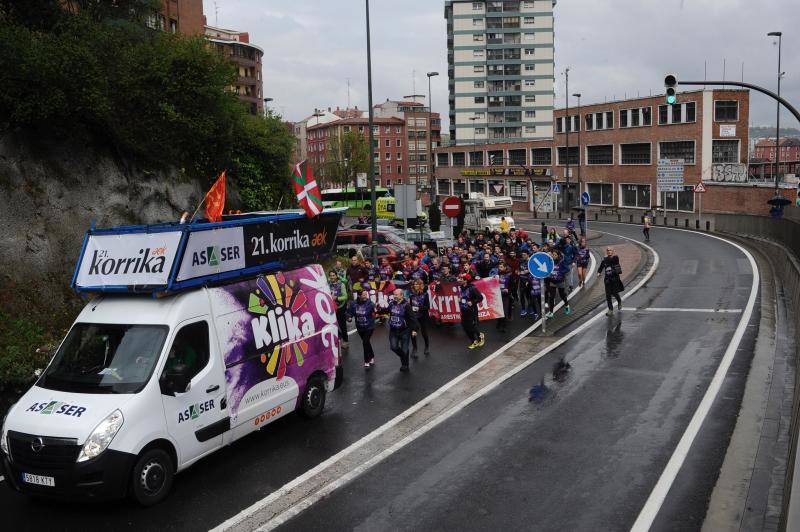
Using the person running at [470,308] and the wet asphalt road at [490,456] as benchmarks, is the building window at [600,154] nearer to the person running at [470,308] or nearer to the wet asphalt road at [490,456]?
the wet asphalt road at [490,456]

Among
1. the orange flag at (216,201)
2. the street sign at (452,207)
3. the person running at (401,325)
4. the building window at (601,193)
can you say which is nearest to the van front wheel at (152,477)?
the orange flag at (216,201)

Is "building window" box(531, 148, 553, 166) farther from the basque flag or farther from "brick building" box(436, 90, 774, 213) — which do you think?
the basque flag

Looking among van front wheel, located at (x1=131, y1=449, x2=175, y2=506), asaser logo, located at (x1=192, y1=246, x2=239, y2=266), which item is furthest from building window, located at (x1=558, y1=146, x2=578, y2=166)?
van front wheel, located at (x1=131, y1=449, x2=175, y2=506)

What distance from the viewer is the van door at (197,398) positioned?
847 cm

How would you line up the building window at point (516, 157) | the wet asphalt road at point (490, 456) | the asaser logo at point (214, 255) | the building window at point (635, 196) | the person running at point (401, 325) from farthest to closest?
the building window at point (516, 157) → the building window at point (635, 196) → the person running at point (401, 325) → the asaser logo at point (214, 255) → the wet asphalt road at point (490, 456)

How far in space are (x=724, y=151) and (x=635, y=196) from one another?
351 inches

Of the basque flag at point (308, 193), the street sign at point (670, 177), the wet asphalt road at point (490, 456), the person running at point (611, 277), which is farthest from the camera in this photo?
the street sign at point (670, 177)

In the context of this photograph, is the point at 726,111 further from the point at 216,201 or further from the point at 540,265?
the point at 216,201

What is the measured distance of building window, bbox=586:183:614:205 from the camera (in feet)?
222

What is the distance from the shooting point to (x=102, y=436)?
766 cm

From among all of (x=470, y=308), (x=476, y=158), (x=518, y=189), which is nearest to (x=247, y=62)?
(x=476, y=158)

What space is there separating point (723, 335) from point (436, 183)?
8349 cm

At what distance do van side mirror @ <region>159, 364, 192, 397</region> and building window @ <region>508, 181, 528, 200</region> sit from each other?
2813 inches

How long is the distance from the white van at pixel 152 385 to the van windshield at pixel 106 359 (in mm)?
14
